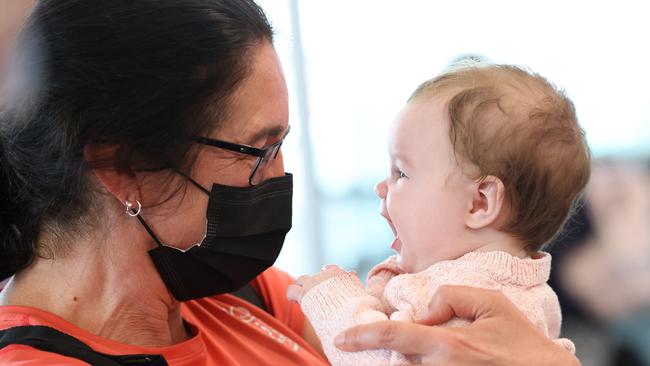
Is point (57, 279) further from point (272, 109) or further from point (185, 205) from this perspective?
point (272, 109)

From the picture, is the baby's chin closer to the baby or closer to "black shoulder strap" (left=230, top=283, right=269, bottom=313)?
the baby

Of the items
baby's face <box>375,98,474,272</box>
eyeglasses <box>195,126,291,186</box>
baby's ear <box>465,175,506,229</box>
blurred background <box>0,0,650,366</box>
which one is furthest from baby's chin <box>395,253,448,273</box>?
blurred background <box>0,0,650,366</box>

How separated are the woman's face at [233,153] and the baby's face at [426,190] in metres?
0.25

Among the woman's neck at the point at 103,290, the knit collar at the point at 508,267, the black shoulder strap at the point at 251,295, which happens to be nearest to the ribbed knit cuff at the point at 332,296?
the knit collar at the point at 508,267

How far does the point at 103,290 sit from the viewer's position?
1.57 metres

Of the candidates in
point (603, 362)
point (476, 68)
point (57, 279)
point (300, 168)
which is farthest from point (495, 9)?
point (57, 279)

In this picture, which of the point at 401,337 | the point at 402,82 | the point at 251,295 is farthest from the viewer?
the point at 402,82

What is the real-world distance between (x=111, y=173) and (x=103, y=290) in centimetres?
24

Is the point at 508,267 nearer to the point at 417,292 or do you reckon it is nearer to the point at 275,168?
the point at 417,292

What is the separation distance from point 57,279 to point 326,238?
344 centimetres

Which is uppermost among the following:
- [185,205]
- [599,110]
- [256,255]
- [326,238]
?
[185,205]

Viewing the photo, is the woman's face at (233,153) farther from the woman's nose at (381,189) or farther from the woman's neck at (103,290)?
the woman's nose at (381,189)

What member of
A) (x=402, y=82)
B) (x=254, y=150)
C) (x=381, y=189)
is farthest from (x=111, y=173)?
(x=402, y=82)

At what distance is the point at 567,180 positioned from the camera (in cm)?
151
